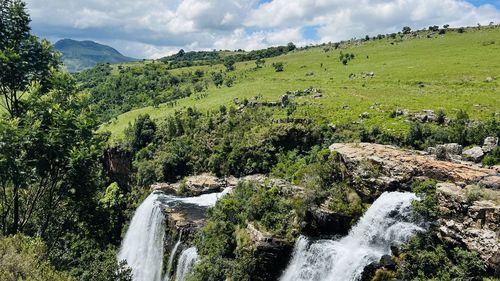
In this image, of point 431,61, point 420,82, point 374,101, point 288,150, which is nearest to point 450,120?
point 374,101

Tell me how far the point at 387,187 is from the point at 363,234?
4474 millimetres

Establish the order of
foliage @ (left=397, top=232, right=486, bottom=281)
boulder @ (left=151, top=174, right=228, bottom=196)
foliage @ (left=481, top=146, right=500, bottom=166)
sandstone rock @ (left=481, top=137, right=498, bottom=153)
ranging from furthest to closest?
boulder @ (left=151, top=174, right=228, bottom=196) → sandstone rock @ (left=481, top=137, right=498, bottom=153) → foliage @ (left=481, top=146, right=500, bottom=166) → foliage @ (left=397, top=232, right=486, bottom=281)

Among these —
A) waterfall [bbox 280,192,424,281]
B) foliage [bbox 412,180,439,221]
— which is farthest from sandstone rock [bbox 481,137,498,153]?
waterfall [bbox 280,192,424,281]

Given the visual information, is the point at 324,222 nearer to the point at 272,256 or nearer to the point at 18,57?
the point at 272,256

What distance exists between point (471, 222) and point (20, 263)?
24.9m

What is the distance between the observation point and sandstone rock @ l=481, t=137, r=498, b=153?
132ft

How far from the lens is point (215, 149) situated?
6819cm

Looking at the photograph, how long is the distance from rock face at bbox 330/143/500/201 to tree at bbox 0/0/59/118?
25605 millimetres

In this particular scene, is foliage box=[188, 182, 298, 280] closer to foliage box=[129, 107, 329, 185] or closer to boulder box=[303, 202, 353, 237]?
boulder box=[303, 202, 353, 237]

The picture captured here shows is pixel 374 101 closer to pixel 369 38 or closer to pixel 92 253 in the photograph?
pixel 92 253

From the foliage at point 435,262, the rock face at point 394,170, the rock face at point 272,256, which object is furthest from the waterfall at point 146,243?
the foliage at point 435,262

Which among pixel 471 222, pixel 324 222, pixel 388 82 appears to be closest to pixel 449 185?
pixel 471 222

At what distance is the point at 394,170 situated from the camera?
3306 centimetres

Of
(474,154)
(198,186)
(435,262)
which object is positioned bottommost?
(198,186)
